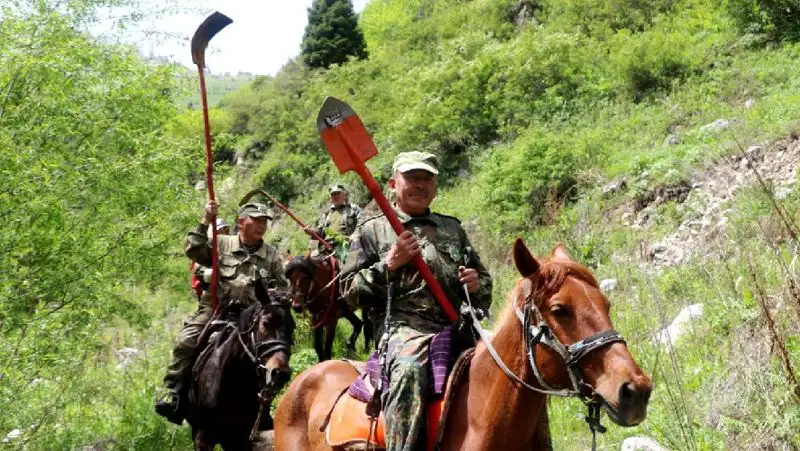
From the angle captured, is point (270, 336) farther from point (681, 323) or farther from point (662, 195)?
point (662, 195)

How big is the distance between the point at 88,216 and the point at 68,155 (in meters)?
0.72

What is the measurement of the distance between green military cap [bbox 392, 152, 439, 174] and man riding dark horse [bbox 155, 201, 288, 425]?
3.30 m

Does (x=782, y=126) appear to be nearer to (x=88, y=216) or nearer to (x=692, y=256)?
(x=692, y=256)

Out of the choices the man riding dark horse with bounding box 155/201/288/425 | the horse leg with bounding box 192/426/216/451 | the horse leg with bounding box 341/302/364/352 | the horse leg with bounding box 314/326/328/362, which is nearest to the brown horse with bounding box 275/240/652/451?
the horse leg with bounding box 192/426/216/451

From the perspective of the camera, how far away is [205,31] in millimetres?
6254

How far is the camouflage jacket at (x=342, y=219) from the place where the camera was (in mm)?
11742

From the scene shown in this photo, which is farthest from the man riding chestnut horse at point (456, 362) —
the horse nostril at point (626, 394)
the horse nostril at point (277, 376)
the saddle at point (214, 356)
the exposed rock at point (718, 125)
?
the exposed rock at point (718, 125)

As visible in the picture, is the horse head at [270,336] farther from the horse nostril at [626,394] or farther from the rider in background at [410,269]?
the horse nostril at [626,394]

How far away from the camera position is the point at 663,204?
1112 cm

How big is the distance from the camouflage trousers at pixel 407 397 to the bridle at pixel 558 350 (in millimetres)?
416

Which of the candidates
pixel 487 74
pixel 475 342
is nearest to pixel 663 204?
pixel 475 342

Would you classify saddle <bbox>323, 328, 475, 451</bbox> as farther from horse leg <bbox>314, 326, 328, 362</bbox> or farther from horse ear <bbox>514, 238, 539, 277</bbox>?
horse leg <bbox>314, 326, 328, 362</bbox>

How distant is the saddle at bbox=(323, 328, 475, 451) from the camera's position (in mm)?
3580

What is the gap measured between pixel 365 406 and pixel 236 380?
304 centimetres
